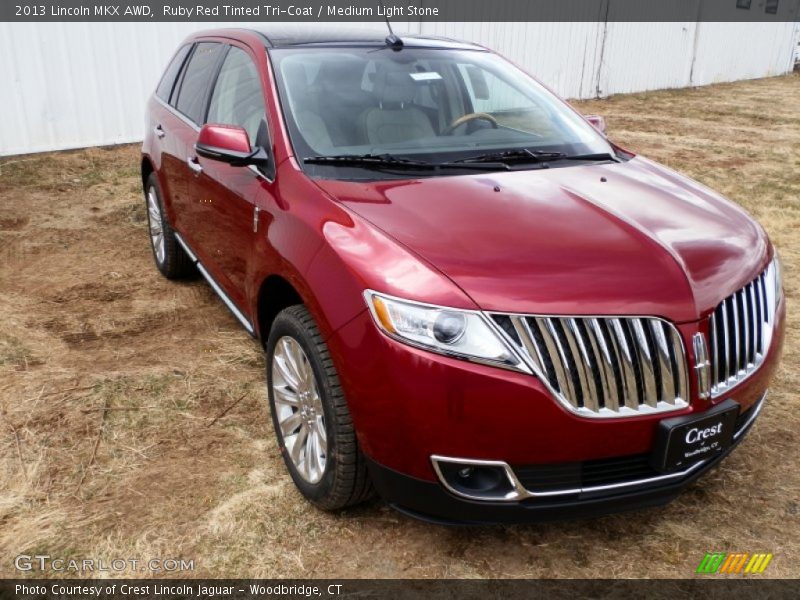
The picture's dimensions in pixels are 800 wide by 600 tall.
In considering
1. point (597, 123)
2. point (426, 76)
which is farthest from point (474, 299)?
point (597, 123)

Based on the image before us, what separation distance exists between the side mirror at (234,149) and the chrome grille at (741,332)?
1804 mm

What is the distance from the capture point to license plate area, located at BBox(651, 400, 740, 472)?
82.3 inches

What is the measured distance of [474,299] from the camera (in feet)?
6.66

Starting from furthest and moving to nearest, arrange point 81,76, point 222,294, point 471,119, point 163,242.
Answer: point 81,76 < point 163,242 < point 222,294 < point 471,119

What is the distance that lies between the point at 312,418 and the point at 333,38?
76.5 inches

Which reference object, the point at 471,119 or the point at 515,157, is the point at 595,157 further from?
the point at 471,119

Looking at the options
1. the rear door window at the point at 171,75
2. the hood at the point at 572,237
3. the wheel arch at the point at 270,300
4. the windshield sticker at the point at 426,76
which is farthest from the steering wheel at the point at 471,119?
the rear door window at the point at 171,75

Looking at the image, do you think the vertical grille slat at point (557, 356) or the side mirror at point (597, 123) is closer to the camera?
the vertical grille slat at point (557, 356)

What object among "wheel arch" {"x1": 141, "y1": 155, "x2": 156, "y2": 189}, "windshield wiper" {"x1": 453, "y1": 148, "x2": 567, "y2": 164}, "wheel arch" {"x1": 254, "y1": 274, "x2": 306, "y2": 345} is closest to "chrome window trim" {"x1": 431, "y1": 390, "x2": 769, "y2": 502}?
"wheel arch" {"x1": 254, "y1": 274, "x2": 306, "y2": 345}

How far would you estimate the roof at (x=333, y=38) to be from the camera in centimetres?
344

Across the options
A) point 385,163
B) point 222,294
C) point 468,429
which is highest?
point 385,163

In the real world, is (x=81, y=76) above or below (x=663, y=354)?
below

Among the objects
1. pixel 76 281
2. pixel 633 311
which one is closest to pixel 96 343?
pixel 76 281
